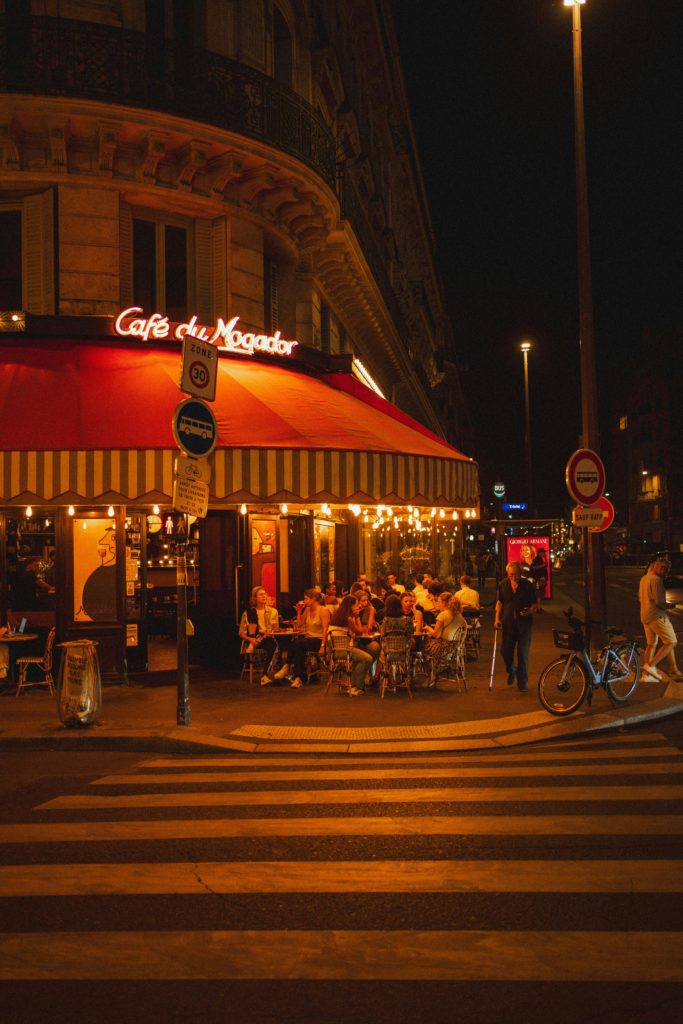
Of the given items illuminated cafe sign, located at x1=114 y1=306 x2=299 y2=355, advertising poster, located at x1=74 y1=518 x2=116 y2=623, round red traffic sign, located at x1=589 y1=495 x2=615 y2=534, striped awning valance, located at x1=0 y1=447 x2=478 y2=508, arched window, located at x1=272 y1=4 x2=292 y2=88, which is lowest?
advertising poster, located at x1=74 y1=518 x2=116 y2=623

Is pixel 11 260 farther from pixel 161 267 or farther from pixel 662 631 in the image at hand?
pixel 662 631

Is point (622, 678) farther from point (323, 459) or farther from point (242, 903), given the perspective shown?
point (242, 903)

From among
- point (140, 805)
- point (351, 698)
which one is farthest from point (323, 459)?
point (140, 805)

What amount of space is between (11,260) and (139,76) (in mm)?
3260

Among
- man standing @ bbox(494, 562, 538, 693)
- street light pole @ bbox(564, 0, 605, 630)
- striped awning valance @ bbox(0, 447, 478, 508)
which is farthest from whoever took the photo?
street light pole @ bbox(564, 0, 605, 630)

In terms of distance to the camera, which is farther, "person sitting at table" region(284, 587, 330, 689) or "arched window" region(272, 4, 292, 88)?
"arched window" region(272, 4, 292, 88)

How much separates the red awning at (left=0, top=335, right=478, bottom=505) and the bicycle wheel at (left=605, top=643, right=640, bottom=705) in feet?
11.4

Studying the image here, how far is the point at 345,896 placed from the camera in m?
5.31

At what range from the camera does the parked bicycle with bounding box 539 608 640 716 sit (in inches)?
448

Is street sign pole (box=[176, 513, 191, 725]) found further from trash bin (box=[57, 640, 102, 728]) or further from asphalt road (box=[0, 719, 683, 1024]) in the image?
asphalt road (box=[0, 719, 683, 1024])

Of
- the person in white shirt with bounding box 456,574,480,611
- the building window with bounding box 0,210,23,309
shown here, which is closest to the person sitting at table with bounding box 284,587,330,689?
the person in white shirt with bounding box 456,574,480,611

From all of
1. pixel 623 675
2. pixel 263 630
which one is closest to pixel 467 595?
pixel 263 630

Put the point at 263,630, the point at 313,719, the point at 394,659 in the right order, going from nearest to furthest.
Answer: the point at 313,719 → the point at 394,659 → the point at 263,630

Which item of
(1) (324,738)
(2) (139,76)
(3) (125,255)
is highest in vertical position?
(2) (139,76)
